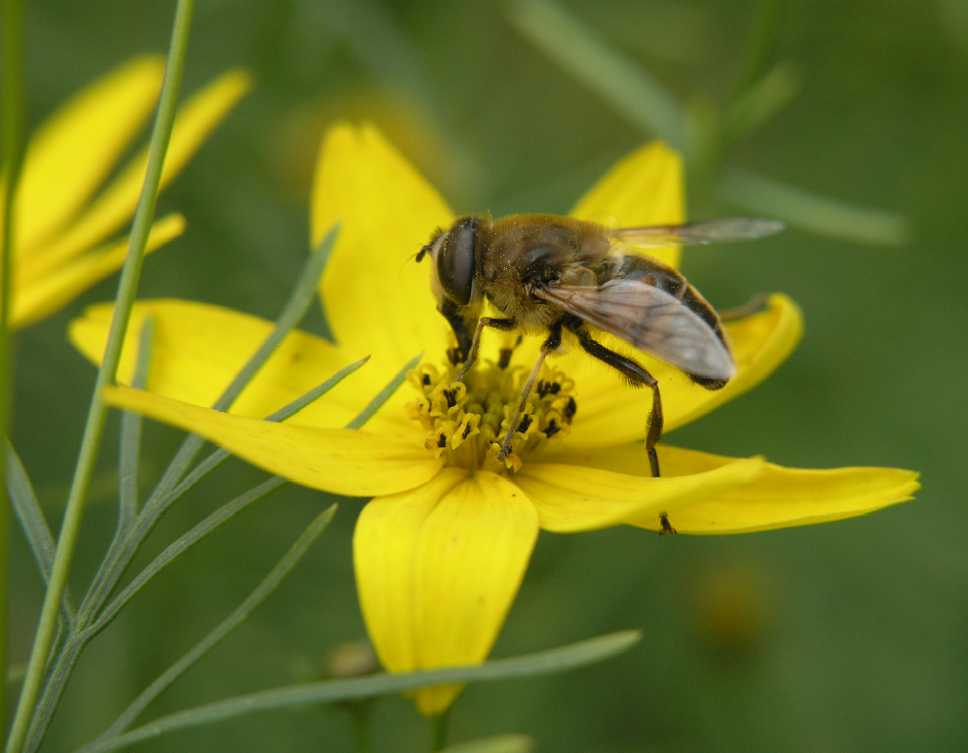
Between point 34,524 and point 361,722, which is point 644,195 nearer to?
point 361,722

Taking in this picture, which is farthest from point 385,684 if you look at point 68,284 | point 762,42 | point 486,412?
point 762,42

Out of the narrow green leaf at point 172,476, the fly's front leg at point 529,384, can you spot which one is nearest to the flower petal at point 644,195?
the fly's front leg at point 529,384

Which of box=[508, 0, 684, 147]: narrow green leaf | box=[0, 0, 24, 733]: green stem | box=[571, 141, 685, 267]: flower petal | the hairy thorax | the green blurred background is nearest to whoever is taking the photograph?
box=[0, 0, 24, 733]: green stem

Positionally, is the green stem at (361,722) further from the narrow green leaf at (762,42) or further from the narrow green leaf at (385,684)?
the narrow green leaf at (762,42)

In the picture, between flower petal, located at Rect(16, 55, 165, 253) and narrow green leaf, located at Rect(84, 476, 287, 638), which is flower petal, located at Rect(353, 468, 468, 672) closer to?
narrow green leaf, located at Rect(84, 476, 287, 638)

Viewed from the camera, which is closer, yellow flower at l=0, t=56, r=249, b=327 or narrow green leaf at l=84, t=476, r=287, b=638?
narrow green leaf at l=84, t=476, r=287, b=638

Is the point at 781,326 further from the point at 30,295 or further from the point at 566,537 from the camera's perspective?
the point at 30,295

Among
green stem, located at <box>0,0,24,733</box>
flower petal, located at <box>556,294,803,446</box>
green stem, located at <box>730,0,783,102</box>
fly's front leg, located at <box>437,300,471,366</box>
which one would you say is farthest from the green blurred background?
green stem, located at <box>0,0,24,733</box>

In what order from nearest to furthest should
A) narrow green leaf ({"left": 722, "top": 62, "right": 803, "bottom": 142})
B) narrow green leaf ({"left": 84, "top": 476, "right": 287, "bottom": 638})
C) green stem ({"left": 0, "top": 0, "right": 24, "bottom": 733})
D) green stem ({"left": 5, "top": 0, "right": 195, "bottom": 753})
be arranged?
1. green stem ({"left": 0, "top": 0, "right": 24, "bottom": 733})
2. green stem ({"left": 5, "top": 0, "right": 195, "bottom": 753})
3. narrow green leaf ({"left": 84, "top": 476, "right": 287, "bottom": 638})
4. narrow green leaf ({"left": 722, "top": 62, "right": 803, "bottom": 142})
